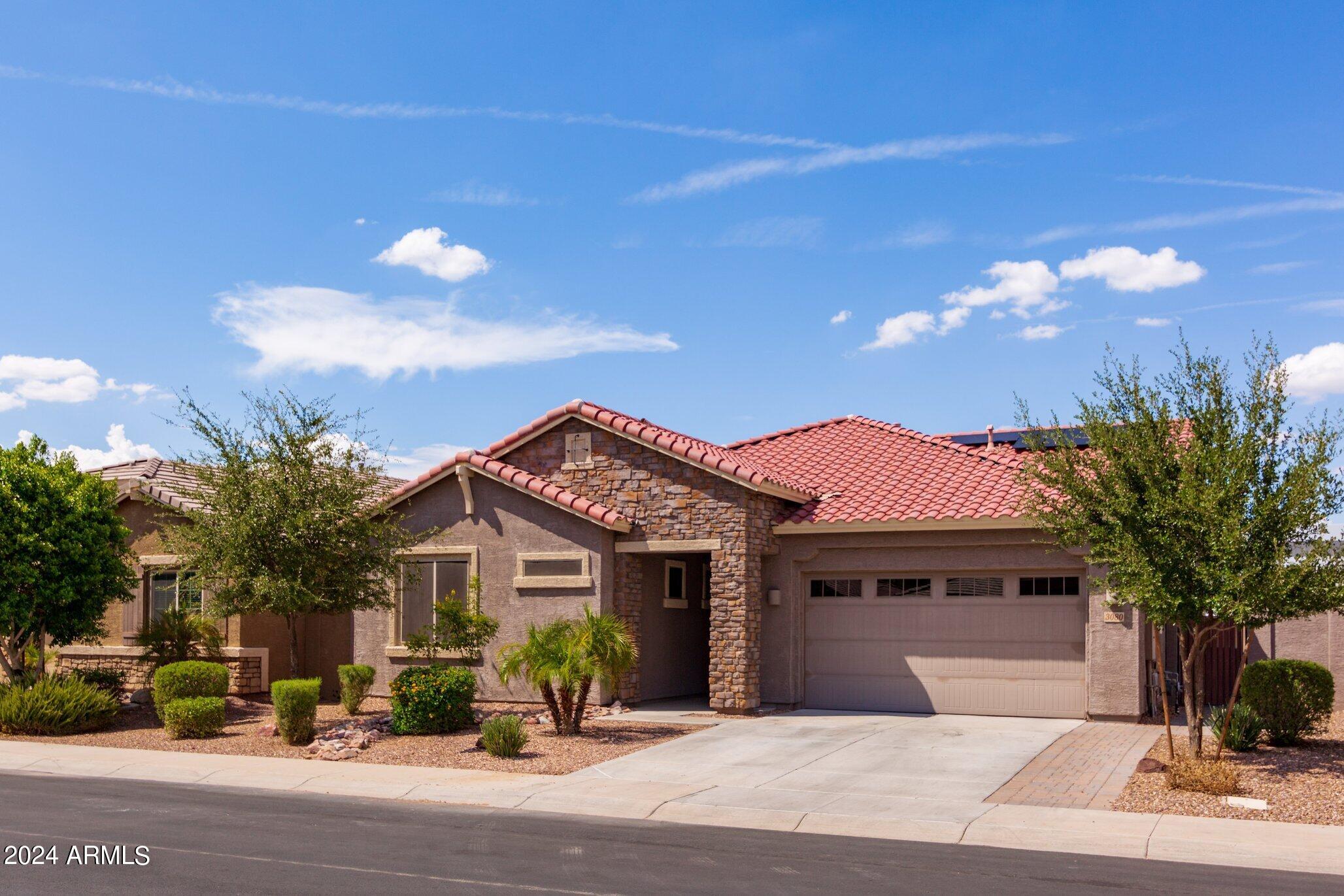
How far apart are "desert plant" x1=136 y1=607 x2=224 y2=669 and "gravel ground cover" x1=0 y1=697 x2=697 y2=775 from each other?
161 centimetres

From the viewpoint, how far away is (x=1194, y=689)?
1443 cm

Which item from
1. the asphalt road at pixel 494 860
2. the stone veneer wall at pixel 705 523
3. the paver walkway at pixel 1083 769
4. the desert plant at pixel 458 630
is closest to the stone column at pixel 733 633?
the stone veneer wall at pixel 705 523

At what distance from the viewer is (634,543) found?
20406 millimetres

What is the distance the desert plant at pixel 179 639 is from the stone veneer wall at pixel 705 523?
285 inches

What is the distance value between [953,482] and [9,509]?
52.7ft

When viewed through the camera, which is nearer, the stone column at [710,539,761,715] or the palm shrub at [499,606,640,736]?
the palm shrub at [499,606,640,736]

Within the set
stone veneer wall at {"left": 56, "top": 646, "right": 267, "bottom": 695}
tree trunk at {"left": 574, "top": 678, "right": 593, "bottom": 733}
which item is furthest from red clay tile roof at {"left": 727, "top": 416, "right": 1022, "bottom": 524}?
stone veneer wall at {"left": 56, "top": 646, "right": 267, "bottom": 695}

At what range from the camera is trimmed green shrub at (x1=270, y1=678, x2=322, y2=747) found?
1677 cm

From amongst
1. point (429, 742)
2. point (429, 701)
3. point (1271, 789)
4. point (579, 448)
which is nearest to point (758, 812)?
point (1271, 789)

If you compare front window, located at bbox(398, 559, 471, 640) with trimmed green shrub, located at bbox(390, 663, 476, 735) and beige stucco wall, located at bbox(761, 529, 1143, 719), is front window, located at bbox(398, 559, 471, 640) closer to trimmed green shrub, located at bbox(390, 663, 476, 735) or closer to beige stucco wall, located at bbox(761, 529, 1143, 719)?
trimmed green shrub, located at bbox(390, 663, 476, 735)

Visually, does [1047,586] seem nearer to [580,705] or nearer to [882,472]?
[882,472]

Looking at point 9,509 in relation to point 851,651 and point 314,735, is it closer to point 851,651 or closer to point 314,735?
point 314,735

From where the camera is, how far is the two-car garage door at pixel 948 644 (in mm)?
18719

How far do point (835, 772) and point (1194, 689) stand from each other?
4.58m
